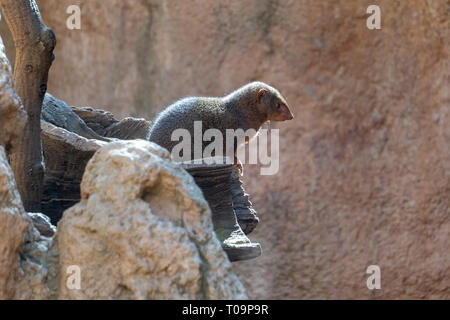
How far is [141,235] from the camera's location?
7.42 feet

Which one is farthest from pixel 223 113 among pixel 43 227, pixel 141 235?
pixel 141 235

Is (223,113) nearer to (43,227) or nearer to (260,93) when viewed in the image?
(260,93)

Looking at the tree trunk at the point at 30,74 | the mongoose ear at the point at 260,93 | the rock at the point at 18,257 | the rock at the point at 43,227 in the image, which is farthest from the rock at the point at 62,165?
the mongoose ear at the point at 260,93

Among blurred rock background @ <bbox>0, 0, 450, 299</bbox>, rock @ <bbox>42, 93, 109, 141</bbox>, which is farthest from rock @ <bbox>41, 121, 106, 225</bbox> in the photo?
blurred rock background @ <bbox>0, 0, 450, 299</bbox>

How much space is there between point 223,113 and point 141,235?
2.70 metres

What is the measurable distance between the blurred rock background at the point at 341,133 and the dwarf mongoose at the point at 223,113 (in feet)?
5.54

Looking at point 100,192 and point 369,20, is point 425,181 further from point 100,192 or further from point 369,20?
point 100,192

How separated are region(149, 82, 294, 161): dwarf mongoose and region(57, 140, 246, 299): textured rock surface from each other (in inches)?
76.4

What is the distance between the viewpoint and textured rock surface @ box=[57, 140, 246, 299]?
2.25m

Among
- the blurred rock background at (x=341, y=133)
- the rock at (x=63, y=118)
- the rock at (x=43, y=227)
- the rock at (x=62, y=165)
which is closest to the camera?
the rock at (x=43, y=227)

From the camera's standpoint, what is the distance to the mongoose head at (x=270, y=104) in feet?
17.3

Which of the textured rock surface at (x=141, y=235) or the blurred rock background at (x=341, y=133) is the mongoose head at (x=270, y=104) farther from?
the textured rock surface at (x=141, y=235)
